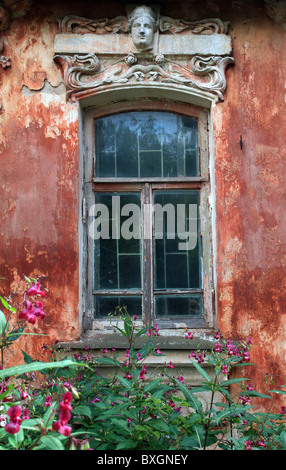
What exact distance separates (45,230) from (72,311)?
0.75 metres

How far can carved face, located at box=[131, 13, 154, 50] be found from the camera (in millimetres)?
4078

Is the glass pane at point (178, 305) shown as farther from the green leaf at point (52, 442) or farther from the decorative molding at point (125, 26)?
the green leaf at point (52, 442)

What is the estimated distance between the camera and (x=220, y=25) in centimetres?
419

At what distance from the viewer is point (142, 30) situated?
4062mm

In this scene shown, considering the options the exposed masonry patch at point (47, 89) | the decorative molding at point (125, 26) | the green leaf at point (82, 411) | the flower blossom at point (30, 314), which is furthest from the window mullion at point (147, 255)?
the flower blossom at point (30, 314)

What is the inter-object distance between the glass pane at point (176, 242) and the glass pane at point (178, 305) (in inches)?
4.0

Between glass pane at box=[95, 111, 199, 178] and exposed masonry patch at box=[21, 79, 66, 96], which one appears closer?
exposed masonry patch at box=[21, 79, 66, 96]

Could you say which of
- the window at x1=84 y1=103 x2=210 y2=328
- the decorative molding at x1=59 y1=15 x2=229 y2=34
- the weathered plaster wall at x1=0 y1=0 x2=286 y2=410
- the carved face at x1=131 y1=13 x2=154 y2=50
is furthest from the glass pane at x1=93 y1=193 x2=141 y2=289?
the decorative molding at x1=59 y1=15 x2=229 y2=34

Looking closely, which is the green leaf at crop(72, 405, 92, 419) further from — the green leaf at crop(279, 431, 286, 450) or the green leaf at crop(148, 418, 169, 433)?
the green leaf at crop(279, 431, 286, 450)

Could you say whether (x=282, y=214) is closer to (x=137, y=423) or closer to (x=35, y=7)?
(x=137, y=423)

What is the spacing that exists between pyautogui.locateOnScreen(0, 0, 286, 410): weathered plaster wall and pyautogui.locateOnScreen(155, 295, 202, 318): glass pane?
11.4 inches

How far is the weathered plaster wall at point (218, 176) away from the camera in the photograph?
3906mm
